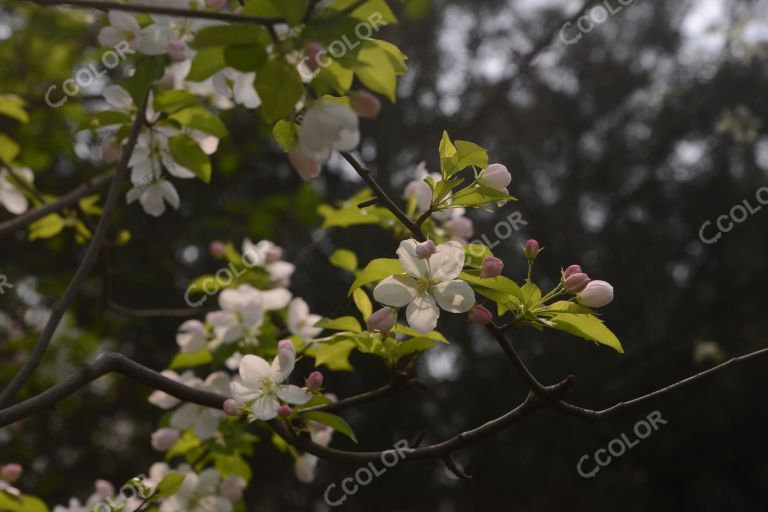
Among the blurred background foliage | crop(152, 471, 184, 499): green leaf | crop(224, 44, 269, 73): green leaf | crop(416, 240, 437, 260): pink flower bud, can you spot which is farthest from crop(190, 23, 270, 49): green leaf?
the blurred background foliage

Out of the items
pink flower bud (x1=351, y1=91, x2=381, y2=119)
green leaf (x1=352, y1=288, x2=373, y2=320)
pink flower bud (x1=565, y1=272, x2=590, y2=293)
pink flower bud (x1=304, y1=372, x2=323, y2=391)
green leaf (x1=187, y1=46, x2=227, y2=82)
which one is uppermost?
green leaf (x1=187, y1=46, x2=227, y2=82)

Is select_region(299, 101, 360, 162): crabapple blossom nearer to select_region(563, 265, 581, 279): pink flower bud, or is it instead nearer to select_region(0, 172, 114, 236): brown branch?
select_region(563, 265, 581, 279): pink flower bud

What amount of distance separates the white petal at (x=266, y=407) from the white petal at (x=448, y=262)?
341 millimetres

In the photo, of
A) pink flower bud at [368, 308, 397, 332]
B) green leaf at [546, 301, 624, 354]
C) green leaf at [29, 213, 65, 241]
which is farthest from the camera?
green leaf at [29, 213, 65, 241]

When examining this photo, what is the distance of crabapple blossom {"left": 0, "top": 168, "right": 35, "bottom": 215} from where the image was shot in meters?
1.71

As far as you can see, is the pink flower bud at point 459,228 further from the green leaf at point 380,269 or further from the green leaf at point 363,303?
the green leaf at point 380,269

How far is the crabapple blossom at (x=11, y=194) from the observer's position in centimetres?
171

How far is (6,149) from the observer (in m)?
1.70

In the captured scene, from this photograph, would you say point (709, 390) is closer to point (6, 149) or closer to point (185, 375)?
point (185, 375)

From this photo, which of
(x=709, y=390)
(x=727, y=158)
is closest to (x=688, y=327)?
(x=709, y=390)

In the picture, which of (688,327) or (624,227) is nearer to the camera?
(688,327)

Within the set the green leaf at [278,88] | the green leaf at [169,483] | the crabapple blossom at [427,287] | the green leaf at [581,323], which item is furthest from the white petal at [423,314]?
the green leaf at [169,483]

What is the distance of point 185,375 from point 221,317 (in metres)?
0.18

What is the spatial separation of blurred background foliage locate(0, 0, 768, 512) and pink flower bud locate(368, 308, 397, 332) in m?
1.83
